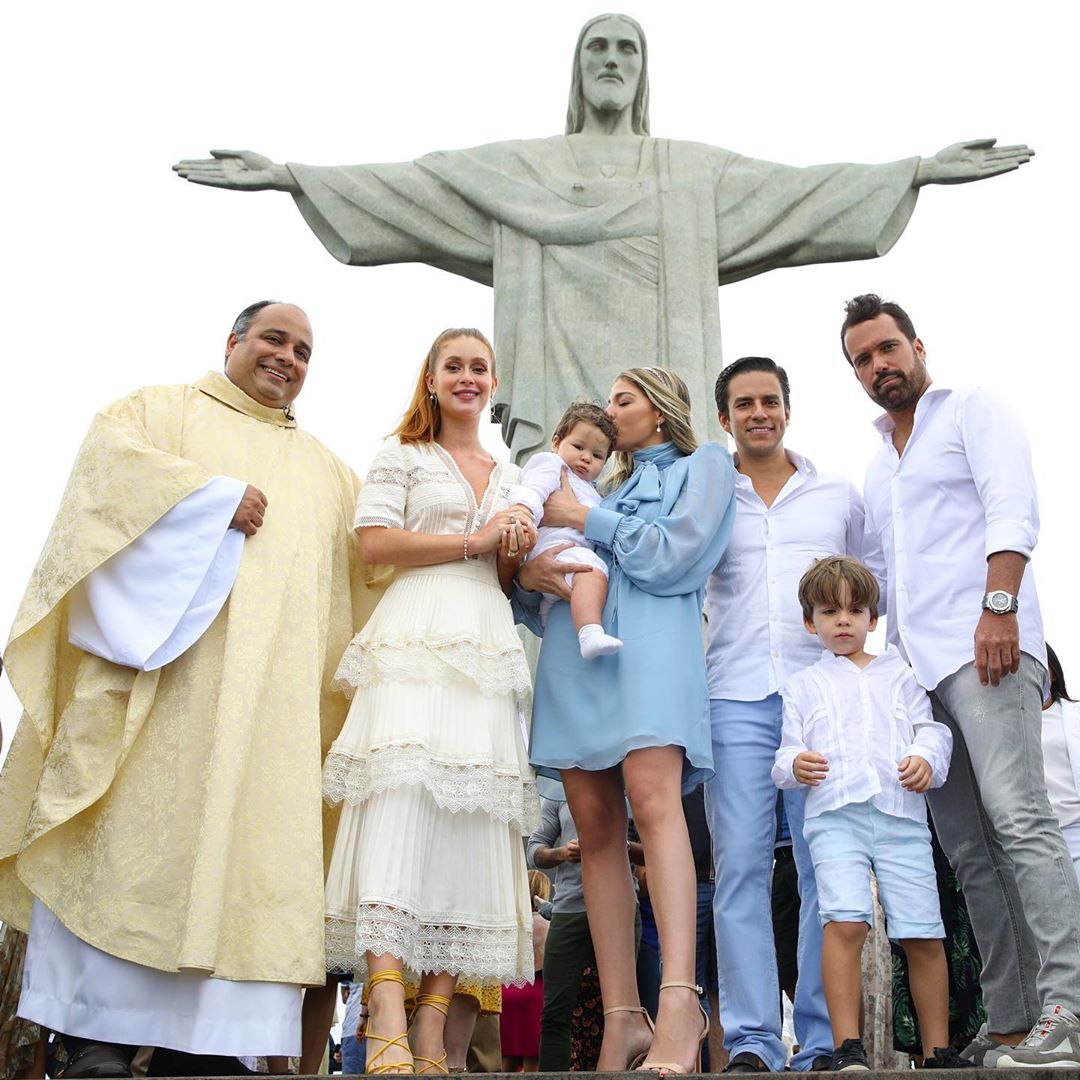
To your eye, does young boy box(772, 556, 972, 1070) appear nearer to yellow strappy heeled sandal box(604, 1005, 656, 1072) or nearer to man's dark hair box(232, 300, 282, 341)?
yellow strappy heeled sandal box(604, 1005, 656, 1072)

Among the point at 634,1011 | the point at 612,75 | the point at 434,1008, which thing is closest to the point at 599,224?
the point at 612,75

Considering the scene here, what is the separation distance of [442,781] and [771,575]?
1.29m

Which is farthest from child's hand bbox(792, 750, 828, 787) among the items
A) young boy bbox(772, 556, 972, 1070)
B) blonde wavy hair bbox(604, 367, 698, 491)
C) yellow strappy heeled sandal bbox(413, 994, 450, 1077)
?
yellow strappy heeled sandal bbox(413, 994, 450, 1077)

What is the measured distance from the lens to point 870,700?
174 inches

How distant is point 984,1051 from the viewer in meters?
3.92

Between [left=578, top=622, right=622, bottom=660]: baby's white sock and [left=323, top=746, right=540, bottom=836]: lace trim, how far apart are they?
0.39 m

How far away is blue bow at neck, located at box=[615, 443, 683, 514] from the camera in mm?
4641

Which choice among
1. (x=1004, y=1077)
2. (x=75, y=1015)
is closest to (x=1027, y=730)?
(x=1004, y=1077)

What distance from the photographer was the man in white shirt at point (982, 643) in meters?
3.99

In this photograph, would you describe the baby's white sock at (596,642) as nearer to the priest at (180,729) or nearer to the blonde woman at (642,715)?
the blonde woman at (642,715)

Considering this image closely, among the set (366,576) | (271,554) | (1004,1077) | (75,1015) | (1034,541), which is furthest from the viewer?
(366,576)

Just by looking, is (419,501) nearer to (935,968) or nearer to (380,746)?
(380,746)

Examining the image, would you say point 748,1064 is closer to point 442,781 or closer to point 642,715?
point 642,715

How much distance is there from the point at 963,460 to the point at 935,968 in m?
1.46
